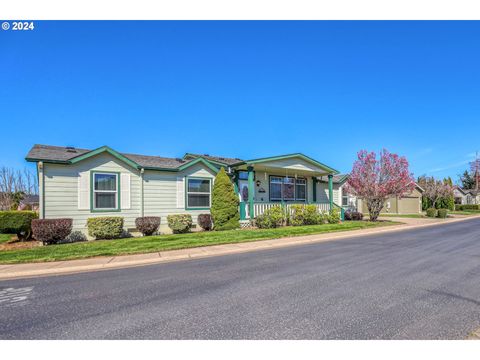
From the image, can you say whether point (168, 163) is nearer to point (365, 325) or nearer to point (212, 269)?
point (212, 269)

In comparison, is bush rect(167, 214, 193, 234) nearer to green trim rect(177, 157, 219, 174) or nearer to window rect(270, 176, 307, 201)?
green trim rect(177, 157, 219, 174)

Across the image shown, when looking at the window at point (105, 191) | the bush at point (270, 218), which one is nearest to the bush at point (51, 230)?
the window at point (105, 191)

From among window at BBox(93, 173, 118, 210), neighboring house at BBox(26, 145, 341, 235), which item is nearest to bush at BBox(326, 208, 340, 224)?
neighboring house at BBox(26, 145, 341, 235)

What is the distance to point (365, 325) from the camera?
3.67 metres

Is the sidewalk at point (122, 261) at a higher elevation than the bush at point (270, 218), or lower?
lower

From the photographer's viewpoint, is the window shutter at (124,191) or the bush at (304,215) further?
the bush at (304,215)

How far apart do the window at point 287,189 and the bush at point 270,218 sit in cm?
297

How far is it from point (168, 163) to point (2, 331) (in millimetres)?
12094

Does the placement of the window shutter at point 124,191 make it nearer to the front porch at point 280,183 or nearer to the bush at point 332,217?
the front porch at point 280,183

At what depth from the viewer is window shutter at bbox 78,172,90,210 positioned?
12.2 metres

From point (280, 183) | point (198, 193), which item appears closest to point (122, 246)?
point (198, 193)

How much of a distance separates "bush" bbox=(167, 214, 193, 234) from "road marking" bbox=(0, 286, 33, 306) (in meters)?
8.13

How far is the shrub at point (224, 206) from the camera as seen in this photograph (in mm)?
14492

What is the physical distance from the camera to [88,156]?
40.5 feet
